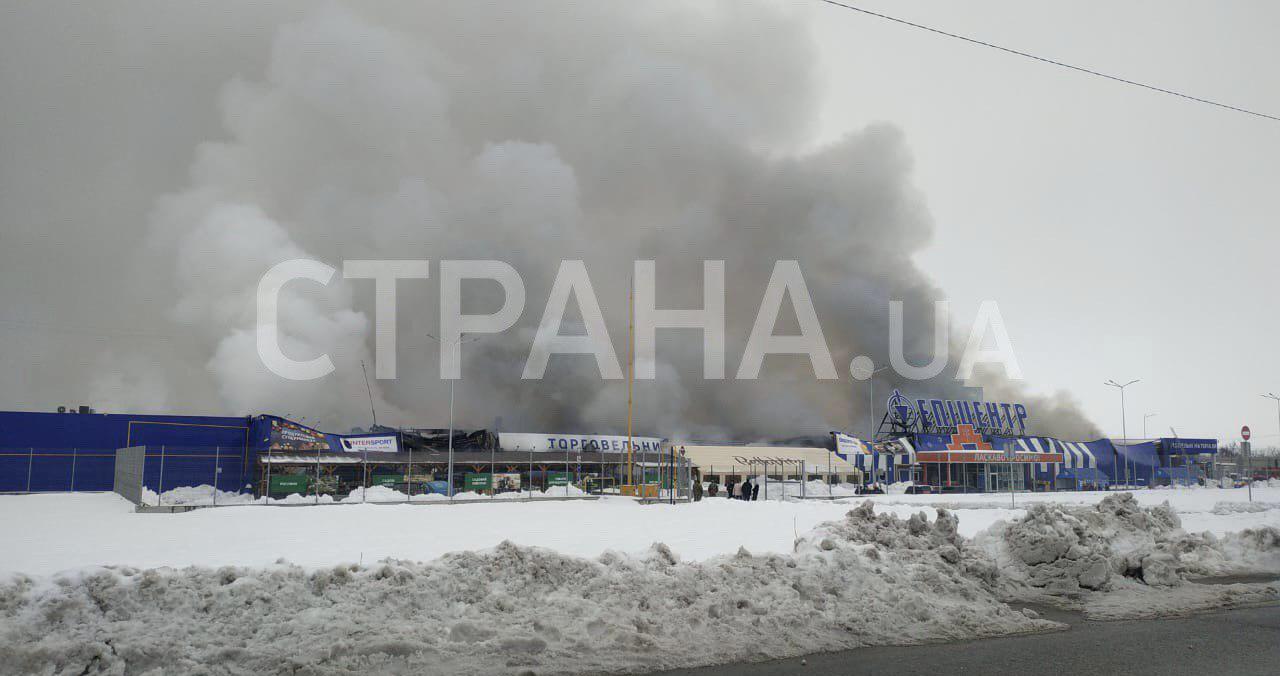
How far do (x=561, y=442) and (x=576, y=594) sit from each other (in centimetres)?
6179

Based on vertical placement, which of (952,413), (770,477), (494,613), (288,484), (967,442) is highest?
(952,413)

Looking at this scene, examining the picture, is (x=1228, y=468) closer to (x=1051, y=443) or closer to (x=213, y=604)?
(x=1051, y=443)

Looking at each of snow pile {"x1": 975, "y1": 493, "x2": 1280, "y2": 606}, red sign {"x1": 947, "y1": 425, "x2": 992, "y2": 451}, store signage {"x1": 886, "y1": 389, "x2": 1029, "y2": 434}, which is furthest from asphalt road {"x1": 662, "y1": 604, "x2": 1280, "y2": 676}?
store signage {"x1": 886, "y1": 389, "x2": 1029, "y2": 434}

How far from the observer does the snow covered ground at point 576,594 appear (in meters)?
7.03

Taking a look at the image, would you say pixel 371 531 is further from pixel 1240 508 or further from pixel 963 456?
pixel 963 456

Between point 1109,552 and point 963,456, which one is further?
point 963,456

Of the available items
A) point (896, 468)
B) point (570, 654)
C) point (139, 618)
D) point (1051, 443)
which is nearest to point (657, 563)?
point (570, 654)

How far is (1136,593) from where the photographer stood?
1145 centimetres

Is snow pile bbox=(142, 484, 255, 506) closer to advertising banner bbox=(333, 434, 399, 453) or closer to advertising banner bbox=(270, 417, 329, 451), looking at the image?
advertising banner bbox=(270, 417, 329, 451)

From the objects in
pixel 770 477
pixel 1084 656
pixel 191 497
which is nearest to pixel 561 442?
pixel 770 477

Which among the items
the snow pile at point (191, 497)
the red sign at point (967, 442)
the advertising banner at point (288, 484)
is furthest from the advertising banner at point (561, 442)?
the snow pile at point (191, 497)

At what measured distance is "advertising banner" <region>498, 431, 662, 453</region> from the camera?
67.9m

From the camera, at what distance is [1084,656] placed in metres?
7.71

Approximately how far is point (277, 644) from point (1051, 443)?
85.0 meters
